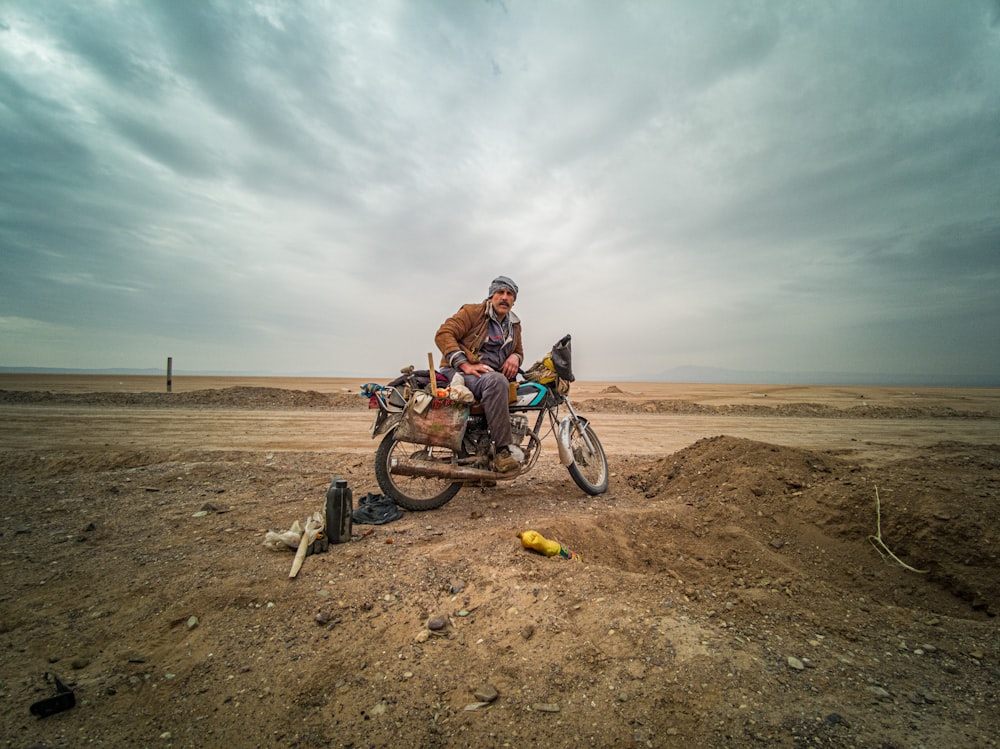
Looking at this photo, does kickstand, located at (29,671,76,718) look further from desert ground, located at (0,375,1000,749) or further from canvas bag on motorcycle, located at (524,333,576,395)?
canvas bag on motorcycle, located at (524,333,576,395)

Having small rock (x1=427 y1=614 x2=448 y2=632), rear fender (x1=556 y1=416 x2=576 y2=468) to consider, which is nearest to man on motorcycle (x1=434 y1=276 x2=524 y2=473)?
rear fender (x1=556 y1=416 x2=576 y2=468)

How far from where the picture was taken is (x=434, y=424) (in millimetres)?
4340

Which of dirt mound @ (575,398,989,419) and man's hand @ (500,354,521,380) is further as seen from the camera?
dirt mound @ (575,398,989,419)

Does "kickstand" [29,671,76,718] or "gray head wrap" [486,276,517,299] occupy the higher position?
"gray head wrap" [486,276,517,299]

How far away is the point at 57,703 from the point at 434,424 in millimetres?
2939

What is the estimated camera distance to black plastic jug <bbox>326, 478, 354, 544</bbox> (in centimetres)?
348

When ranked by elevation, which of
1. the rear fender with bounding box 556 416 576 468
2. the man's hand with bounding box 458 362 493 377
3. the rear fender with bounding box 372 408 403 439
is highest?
the man's hand with bounding box 458 362 493 377

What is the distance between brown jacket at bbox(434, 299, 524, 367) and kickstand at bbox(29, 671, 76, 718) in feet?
11.3

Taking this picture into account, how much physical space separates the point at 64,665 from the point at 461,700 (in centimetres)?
197

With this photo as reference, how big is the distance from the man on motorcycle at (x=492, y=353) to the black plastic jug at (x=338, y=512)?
1559 mm

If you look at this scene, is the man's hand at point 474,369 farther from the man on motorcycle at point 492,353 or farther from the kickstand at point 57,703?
the kickstand at point 57,703

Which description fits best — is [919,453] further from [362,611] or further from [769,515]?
[362,611]

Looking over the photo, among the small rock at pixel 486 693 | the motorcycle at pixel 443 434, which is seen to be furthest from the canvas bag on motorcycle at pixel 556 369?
the small rock at pixel 486 693

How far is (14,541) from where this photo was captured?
353cm
